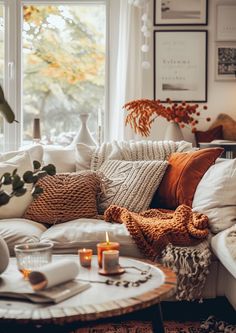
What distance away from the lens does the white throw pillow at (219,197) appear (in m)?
2.83

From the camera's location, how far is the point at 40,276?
1630mm

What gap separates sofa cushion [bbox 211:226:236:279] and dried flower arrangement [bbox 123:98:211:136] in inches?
67.4

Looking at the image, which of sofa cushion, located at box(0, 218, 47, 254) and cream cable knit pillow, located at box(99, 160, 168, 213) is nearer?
sofa cushion, located at box(0, 218, 47, 254)

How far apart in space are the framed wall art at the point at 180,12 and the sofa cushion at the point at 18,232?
95.7 inches

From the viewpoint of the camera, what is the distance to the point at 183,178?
3.16m

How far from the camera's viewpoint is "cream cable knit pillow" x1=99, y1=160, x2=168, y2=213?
Answer: 3.14m

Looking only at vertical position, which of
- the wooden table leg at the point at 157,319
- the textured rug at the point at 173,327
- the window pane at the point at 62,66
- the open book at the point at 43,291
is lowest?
the textured rug at the point at 173,327

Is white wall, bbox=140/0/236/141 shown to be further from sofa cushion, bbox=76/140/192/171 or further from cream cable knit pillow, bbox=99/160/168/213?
cream cable knit pillow, bbox=99/160/168/213

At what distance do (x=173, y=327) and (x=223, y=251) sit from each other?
1.50 ft

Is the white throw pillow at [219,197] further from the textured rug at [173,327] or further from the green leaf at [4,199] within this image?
the green leaf at [4,199]

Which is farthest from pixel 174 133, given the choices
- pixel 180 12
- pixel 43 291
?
pixel 43 291

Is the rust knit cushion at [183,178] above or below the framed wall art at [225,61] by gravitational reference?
below

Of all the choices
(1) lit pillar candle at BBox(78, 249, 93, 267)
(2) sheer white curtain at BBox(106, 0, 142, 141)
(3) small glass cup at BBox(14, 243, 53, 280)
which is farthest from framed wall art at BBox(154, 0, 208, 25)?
(3) small glass cup at BBox(14, 243, 53, 280)

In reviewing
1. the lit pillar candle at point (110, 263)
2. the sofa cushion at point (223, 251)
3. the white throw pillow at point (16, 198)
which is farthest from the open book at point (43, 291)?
the white throw pillow at point (16, 198)
